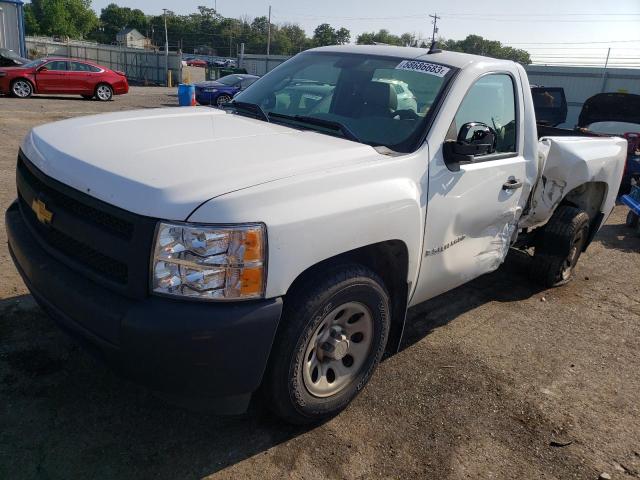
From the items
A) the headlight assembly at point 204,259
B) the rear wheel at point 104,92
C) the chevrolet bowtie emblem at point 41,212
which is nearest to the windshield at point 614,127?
the headlight assembly at point 204,259

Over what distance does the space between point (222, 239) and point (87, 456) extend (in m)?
1.29

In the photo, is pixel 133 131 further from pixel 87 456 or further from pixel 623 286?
pixel 623 286

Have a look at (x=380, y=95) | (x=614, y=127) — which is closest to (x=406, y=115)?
(x=380, y=95)

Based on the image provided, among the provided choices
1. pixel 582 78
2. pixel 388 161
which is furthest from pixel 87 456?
pixel 582 78

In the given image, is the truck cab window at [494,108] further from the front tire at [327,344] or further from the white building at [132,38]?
the white building at [132,38]

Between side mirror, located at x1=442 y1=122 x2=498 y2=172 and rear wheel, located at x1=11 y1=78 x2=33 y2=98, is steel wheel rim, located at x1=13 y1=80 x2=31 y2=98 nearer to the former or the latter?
rear wheel, located at x1=11 y1=78 x2=33 y2=98

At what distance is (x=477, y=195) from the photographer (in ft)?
11.1

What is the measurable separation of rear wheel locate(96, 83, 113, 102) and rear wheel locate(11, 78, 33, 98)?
2233 mm

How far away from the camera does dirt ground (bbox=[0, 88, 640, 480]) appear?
2592 millimetres

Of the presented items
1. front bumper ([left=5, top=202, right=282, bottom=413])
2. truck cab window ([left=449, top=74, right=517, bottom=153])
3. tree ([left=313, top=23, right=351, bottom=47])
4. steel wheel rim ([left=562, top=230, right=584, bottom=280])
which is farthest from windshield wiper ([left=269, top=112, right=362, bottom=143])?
tree ([left=313, top=23, right=351, bottom=47])

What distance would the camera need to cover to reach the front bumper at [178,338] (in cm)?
211

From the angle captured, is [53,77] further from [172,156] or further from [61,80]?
[172,156]

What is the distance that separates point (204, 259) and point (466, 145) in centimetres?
168

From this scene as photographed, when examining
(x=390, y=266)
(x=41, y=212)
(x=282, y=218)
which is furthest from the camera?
(x=390, y=266)
